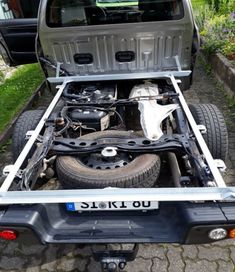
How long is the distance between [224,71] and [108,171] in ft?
13.3

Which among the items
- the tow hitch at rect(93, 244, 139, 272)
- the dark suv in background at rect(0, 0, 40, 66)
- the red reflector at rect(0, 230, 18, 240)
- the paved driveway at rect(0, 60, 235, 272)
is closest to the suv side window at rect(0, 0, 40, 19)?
the dark suv in background at rect(0, 0, 40, 66)

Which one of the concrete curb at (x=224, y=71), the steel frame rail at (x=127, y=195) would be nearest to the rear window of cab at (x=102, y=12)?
the concrete curb at (x=224, y=71)

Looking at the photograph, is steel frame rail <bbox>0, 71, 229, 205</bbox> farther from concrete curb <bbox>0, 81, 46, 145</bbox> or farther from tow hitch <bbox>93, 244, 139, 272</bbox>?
concrete curb <bbox>0, 81, 46, 145</bbox>

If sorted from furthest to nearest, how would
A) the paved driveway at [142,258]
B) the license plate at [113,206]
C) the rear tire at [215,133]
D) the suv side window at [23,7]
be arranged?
1. the suv side window at [23,7]
2. the rear tire at [215,133]
3. the paved driveway at [142,258]
4. the license plate at [113,206]

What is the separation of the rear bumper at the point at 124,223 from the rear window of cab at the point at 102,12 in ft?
7.78

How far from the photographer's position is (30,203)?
1632 millimetres

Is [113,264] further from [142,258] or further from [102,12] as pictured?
[102,12]

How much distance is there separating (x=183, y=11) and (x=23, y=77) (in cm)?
404

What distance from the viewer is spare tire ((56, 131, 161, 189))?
1.83m

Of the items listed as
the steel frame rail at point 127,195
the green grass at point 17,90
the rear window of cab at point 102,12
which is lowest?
the green grass at point 17,90

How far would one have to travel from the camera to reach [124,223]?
5.74 feet

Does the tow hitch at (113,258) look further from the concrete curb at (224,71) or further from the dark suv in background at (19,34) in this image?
the concrete curb at (224,71)

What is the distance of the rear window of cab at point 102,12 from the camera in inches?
130

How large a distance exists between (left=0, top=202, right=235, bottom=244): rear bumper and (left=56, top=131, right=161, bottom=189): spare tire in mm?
184
